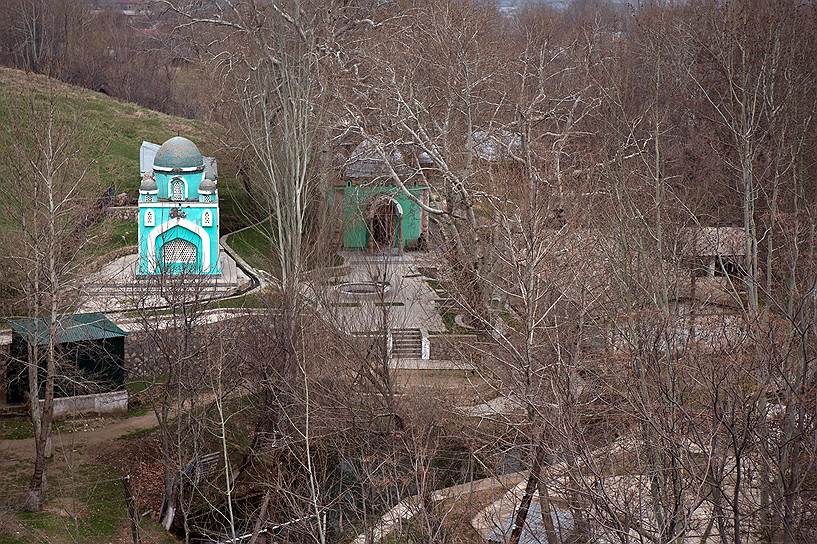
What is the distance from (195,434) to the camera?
1540 centimetres

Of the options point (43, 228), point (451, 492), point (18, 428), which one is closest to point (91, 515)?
point (18, 428)

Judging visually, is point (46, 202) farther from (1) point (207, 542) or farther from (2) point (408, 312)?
(2) point (408, 312)

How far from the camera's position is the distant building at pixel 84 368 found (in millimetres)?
18938

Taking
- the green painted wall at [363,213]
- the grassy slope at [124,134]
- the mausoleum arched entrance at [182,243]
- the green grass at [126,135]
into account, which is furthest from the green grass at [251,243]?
the green painted wall at [363,213]

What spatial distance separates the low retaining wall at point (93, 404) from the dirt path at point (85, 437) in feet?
1.20

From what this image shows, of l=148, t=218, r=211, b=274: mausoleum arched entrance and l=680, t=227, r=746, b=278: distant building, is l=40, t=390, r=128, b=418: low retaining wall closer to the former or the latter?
l=148, t=218, r=211, b=274: mausoleum arched entrance

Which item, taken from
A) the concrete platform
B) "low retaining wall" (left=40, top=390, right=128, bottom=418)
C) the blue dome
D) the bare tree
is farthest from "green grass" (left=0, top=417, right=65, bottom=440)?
the blue dome

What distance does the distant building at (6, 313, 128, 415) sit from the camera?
1894 centimetres

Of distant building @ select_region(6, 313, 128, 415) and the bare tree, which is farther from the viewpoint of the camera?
distant building @ select_region(6, 313, 128, 415)

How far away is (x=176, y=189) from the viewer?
1056 inches

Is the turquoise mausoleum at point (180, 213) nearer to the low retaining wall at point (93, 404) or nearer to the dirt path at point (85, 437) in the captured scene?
the low retaining wall at point (93, 404)

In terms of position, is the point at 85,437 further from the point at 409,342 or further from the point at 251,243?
the point at 251,243

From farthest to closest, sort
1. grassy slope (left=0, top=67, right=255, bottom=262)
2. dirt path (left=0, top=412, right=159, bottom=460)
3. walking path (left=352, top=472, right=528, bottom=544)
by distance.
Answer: grassy slope (left=0, top=67, right=255, bottom=262)
dirt path (left=0, top=412, right=159, bottom=460)
walking path (left=352, top=472, right=528, bottom=544)

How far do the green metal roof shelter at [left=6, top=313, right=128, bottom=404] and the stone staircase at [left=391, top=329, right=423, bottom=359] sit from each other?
578 centimetres
